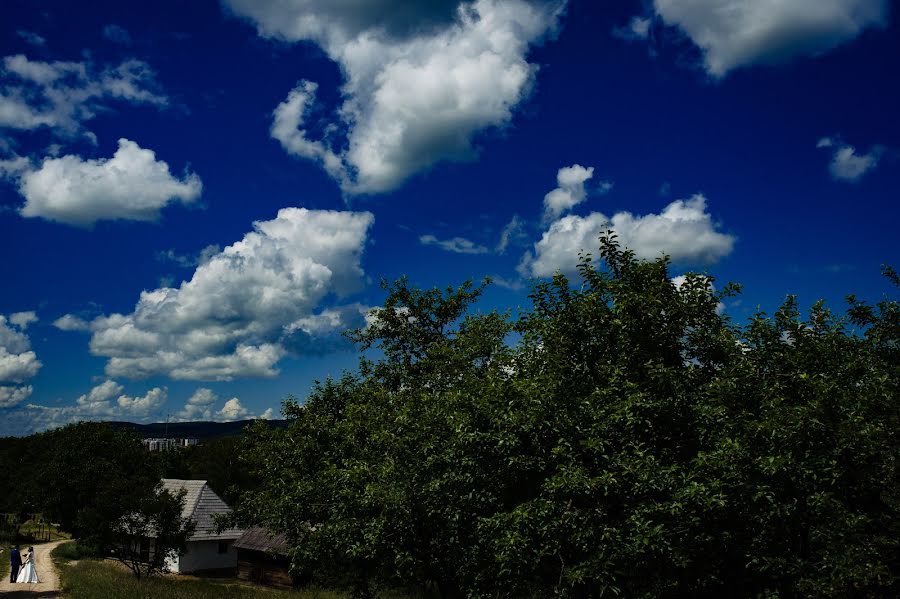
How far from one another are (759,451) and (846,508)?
66.9 inches

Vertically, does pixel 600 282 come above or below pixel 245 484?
above

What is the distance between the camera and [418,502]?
50.8ft

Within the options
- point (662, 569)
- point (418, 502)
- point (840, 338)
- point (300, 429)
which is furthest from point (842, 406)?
point (300, 429)

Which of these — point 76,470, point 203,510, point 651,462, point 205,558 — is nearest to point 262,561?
point 205,558

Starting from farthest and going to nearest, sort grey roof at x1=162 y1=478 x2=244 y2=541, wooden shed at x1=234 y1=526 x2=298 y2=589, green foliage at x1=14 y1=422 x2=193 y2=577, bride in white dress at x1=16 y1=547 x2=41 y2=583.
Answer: grey roof at x1=162 y1=478 x2=244 y2=541 < wooden shed at x1=234 y1=526 x2=298 y2=589 < bride in white dress at x1=16 y1=547 x2=41 y2=583 < green foliage at x1=14 y1=422 x2=193 y2=577

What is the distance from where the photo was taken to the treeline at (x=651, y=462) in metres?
10.5

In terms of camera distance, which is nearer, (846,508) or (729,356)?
(846,508)

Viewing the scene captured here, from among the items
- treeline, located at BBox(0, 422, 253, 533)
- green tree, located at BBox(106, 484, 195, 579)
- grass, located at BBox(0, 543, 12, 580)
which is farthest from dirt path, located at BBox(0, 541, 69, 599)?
treeline, located at BBox(0, 422, 253, 533)

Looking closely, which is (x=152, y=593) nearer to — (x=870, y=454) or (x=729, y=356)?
(x=729, y=356)

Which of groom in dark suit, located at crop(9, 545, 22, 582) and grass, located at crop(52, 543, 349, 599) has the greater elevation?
groom in dark suit, located at crop(9, 545, 22, 582)

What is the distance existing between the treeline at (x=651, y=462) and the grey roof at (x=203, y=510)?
33.8 m

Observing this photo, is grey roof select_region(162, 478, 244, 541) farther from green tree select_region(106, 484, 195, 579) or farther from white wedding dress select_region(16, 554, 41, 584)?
green tree select_region(106, 484, 195, 579)

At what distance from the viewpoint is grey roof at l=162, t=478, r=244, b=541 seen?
45.2 meters

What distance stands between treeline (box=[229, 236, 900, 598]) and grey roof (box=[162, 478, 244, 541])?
33829 millimetres
